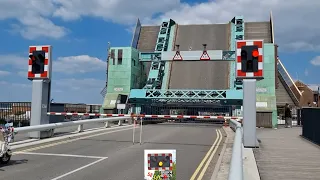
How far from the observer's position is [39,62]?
1563 cm

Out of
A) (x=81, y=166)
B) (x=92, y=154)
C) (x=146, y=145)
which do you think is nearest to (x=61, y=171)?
(x=81, y=166)

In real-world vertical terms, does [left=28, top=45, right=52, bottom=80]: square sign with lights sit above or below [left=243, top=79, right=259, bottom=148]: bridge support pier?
above

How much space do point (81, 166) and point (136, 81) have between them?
79.8 ft

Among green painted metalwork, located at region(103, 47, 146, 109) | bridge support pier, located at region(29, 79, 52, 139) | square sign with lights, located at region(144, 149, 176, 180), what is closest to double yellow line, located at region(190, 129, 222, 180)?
square sign with lights, located at region(144, 149, 176, 180)

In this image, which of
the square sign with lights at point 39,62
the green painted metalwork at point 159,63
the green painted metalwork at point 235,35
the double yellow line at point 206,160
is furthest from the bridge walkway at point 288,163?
the green painted metalwork at point 235,35

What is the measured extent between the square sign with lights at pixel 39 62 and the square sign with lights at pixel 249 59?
812cm

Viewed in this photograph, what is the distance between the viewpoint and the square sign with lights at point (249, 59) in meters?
13.2

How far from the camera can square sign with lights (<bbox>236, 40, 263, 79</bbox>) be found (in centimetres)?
1325

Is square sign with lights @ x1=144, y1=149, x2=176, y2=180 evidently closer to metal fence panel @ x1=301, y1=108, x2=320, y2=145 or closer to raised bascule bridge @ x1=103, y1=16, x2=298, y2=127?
metal fence panel @ x1=301, y1=108, x2=320, y2=145

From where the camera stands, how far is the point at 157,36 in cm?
4034

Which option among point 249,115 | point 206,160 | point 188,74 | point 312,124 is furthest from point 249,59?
point 188,74

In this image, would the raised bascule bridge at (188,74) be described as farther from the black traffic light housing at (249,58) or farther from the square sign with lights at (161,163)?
the square sign with lights at (161,163)

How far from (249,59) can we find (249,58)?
1.6 inches

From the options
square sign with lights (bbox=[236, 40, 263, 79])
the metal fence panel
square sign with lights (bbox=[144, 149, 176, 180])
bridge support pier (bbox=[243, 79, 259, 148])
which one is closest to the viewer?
square sign with lights (bbox=[144, 149, 176, 180])
